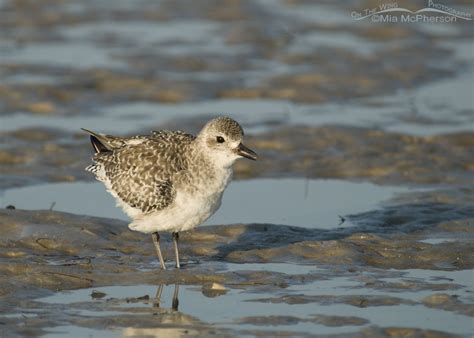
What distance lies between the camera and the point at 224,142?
41.5 ft

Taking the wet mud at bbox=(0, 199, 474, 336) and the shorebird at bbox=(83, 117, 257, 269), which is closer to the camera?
the wet mud at bbox=(0, 199, 474, 336)

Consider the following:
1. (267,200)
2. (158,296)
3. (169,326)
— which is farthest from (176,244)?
(267,200)

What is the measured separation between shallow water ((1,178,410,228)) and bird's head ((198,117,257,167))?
89.2 inches

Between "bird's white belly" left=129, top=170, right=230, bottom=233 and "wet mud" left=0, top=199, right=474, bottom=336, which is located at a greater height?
"bird's white belly" left=129, top=170, right=230, bottom=233

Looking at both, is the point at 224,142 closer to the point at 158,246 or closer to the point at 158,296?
the point at 158,246

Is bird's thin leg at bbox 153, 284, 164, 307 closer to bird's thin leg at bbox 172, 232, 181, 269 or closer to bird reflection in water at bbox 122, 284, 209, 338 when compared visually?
bird reflection in water at bbox 122, 284, 209, 338

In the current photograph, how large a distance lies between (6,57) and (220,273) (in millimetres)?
11969

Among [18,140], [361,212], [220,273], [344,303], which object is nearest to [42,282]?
[220,273]

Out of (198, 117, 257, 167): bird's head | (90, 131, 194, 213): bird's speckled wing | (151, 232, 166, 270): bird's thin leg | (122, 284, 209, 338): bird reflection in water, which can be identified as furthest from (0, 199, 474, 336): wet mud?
(198, 117, 257, 167): bird's head

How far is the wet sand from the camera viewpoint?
11.3m

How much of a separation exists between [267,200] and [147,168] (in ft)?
11.2

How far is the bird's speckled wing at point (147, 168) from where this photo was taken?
12562 millimetres

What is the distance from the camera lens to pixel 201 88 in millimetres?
21203

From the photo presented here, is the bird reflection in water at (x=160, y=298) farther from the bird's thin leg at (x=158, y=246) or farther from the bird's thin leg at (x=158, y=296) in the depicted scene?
the bird's thin leg at (x=158, y=246)
